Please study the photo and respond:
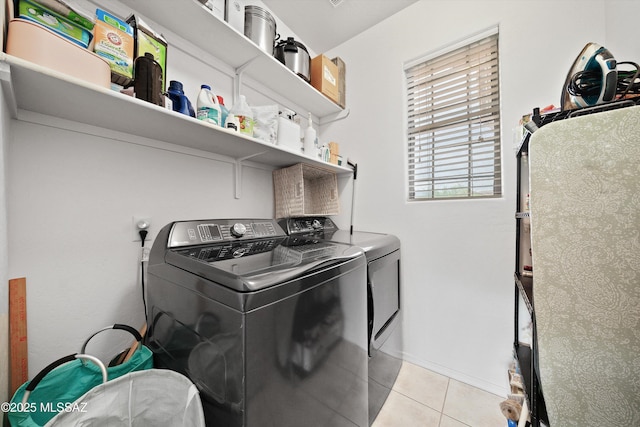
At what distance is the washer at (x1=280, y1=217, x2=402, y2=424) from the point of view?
131 centimetres

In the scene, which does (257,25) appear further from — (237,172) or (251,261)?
(251,261)

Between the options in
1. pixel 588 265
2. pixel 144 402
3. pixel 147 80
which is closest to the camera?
pixel 588 265

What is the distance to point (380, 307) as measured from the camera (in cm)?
144

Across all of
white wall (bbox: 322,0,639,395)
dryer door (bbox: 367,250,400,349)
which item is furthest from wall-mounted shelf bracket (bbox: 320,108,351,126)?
dryer door (bbox: 367,250,400,349)

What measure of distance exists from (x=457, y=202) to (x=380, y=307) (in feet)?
3.12

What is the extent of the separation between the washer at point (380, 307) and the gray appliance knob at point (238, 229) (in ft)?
1.37

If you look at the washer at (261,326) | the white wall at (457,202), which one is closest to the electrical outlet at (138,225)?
the washer at (261,326)

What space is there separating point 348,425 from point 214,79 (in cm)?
212

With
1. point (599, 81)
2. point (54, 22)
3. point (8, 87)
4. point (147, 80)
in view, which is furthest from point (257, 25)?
point (599, 81)

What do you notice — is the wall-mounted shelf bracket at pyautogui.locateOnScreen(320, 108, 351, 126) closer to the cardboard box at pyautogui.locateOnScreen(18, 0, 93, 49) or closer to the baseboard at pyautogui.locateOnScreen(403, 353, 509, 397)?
the cardboard box at pyautogui.locateOnScreen(18, 0, 93, 49)

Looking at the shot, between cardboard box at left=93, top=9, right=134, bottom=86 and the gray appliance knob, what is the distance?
773 millimetres

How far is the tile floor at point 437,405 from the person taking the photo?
1.32m

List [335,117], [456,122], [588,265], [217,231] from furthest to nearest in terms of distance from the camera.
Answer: [335,117] → [456,122] → [217,231] → [588,265]

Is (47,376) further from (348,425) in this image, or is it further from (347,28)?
(347,28)
